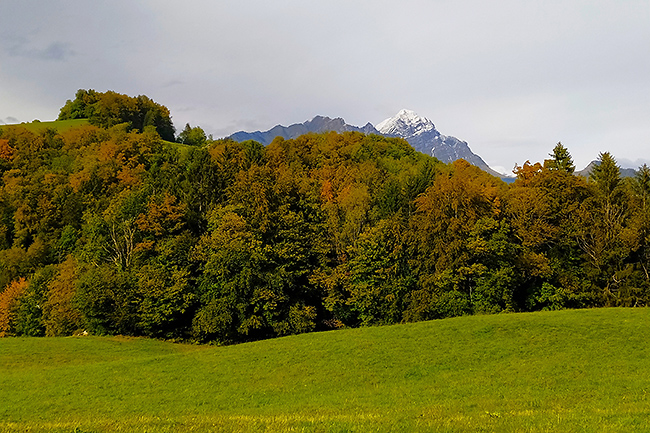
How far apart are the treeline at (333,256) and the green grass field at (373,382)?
44.9 ft

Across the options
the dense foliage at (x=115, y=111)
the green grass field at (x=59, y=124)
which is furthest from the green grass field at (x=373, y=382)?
the dense foliage at (x=115, y=111)

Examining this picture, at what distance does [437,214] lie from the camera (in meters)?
55.0

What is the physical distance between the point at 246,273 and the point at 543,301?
124 feet

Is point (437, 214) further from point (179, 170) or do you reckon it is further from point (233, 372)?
point (179, 170)

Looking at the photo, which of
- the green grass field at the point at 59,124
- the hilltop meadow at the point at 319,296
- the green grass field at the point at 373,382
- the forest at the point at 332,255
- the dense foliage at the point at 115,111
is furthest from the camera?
the dense foliage at the point at 115,111

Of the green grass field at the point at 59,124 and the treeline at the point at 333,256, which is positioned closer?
the treeline at the point at 333,256

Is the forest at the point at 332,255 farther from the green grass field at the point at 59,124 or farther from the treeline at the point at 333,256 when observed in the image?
the green grass field at the point at 59,124

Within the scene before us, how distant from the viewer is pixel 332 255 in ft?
214

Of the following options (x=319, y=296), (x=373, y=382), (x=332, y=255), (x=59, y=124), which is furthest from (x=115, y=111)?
(x=373, y=382)

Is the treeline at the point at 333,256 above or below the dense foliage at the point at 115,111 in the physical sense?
below

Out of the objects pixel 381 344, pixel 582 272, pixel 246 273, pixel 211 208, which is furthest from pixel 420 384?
pixel 211 208

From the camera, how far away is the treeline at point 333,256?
53219 millimetres

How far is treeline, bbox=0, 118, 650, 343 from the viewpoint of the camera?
53219 mm

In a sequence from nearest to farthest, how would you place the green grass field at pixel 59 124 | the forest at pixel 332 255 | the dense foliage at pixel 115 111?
the forest at pixel 332 255 < the green grass field at pixel 59 124 < the dense foliage at pixel 115 111
